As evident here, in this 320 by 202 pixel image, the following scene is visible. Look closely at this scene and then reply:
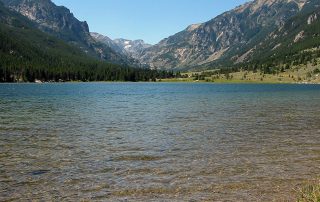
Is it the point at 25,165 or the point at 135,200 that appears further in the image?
the point at 25,165

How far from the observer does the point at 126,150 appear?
33.4 m

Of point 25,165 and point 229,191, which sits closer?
point 229,191

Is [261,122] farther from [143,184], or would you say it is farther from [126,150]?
[143,184]

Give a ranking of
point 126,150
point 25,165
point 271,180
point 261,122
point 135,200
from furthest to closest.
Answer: point 261,122, point 126,150, point 25,165, point 271,180, point 135,200

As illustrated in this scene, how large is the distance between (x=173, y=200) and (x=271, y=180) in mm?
7085

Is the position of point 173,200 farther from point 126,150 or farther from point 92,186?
point 126,150

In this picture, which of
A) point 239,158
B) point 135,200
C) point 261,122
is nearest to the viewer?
point 135,200

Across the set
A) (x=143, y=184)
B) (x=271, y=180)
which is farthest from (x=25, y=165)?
(x=271, y=180)

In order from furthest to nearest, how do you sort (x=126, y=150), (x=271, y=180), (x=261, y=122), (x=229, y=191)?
(x=261, y=122) → (x=126, y=150) → (x=271, y=180) → (x=229, y=191)

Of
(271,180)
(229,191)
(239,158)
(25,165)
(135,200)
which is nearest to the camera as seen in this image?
(135,200)

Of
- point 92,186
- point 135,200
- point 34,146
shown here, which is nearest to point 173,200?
point 135,200

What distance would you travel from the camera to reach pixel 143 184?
2356cm

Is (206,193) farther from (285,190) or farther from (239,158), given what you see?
(239,158)

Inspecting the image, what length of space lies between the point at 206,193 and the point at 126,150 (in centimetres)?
1261
